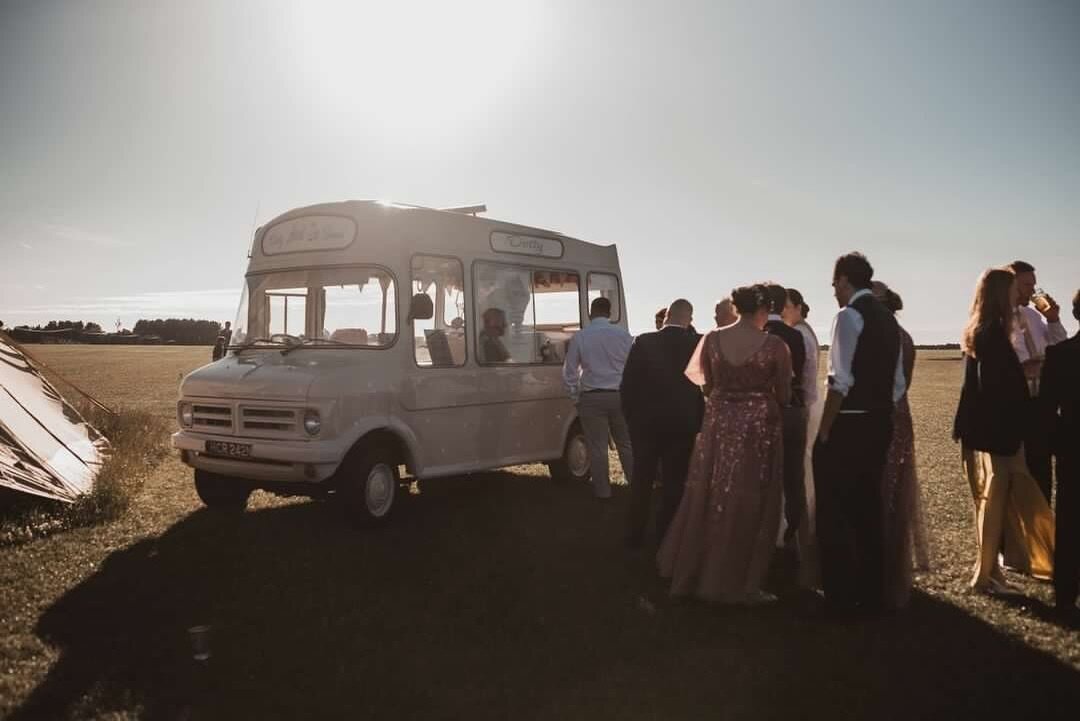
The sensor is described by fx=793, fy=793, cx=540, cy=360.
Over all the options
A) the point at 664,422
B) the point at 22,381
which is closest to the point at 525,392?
the point at 664,422

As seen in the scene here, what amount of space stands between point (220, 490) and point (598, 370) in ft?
14.2

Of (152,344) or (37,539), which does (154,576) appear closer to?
(37,539)

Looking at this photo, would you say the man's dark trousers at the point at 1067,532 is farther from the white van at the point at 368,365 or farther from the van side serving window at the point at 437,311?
the van side serving window at the point at 437,311

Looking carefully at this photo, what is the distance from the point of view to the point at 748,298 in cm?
550

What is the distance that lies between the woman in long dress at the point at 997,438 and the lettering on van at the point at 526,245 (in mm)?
5192

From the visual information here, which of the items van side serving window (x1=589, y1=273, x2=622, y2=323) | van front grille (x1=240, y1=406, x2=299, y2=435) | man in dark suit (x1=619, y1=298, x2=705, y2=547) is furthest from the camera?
van side serving window (x1=589, y1=273, x2=622, y2=323)

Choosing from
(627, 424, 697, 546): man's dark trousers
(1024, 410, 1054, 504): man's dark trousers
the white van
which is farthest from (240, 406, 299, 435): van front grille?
(1024, 410, 1054, 504): man's dark trousers

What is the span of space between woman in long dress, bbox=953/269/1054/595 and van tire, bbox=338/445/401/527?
5.05m

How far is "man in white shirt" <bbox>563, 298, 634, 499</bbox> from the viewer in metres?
8.82

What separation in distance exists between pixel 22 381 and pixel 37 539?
3.15m

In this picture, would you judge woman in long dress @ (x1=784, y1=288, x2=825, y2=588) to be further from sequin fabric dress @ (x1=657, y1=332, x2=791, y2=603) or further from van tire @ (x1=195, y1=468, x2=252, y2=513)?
van tire @ (x1=195, y1=468, x2=252, y2=513)

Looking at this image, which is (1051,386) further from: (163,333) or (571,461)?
(163,333)

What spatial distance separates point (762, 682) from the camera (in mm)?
4336

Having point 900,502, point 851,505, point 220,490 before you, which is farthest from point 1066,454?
point 220,490
